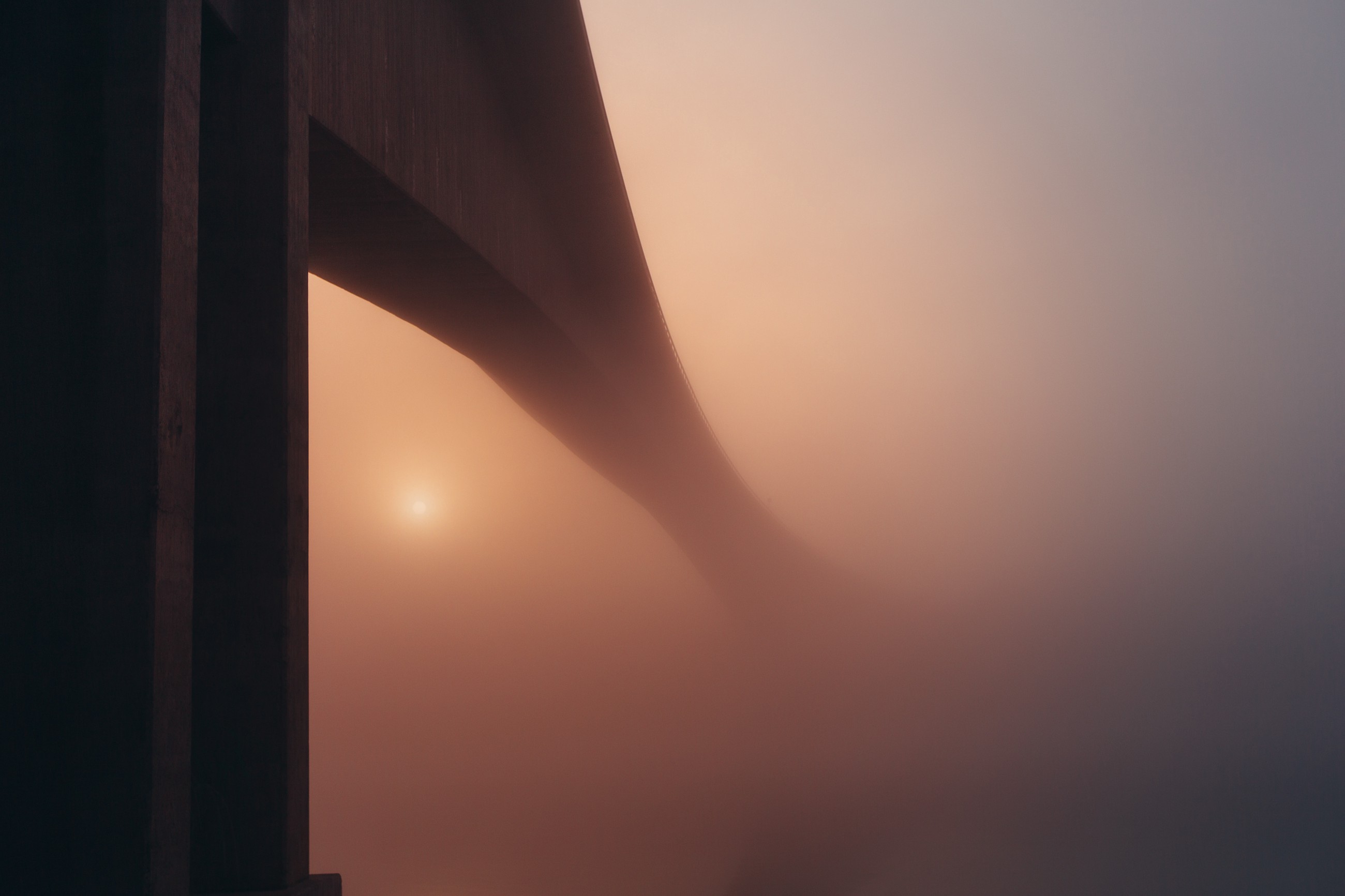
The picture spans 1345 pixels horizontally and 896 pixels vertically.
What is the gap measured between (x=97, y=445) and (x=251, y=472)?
84 cm

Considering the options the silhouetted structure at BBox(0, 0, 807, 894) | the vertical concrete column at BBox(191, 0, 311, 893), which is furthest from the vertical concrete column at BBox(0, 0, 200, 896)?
the vertical concrete column at BBox(191, 0, 311, 893)

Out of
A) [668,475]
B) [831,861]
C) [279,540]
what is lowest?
[831,861]

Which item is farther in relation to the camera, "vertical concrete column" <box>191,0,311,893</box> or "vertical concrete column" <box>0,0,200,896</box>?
"vertical concrete column" <box>191,0,311,893</box>

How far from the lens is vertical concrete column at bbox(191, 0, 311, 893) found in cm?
393

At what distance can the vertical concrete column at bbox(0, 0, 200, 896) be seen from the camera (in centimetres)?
314

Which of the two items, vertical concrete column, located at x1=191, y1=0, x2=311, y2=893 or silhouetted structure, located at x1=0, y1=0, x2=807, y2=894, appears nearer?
silhouetted structure, located at x1=0, y1=0, x2=807, y2=894

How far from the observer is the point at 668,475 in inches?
790

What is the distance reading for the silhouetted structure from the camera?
124 inches

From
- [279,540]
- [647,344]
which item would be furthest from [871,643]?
[279,540]

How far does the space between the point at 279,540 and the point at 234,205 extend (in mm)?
1341

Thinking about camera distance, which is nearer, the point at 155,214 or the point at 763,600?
the point at 155,214

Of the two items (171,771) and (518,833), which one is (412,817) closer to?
(518,833)

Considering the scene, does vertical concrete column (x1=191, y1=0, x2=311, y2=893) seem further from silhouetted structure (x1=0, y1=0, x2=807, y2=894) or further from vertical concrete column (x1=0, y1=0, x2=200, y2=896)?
vertical concrete column (x1=0, y1=0, x2=200, y2=896)

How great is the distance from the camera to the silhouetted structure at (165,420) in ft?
10.4
